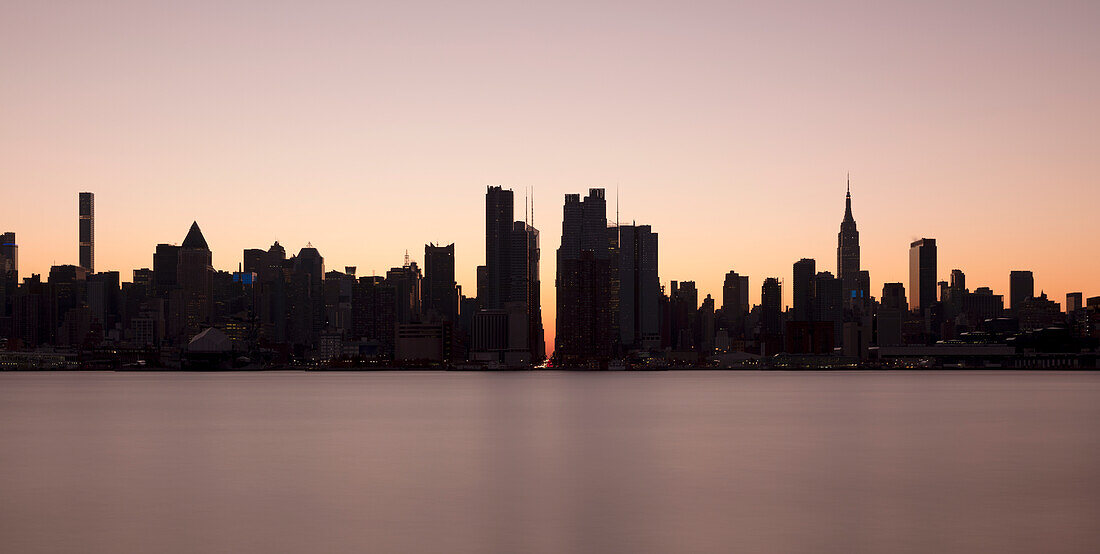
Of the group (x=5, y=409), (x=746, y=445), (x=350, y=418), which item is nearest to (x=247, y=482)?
(x=746, y=445)

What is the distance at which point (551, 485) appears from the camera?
2438 inches

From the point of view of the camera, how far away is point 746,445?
90.8 metres

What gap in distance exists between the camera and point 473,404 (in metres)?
173

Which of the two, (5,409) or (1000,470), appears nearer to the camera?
(1000,470)

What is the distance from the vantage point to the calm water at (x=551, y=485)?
145 feet

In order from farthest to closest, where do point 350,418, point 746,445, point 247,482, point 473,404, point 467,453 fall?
point 473,404 → point 350,418 → point 746,445 → point 467,453 → point 247,482

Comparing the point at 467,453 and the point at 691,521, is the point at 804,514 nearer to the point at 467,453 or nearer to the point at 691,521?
the point at 691,521

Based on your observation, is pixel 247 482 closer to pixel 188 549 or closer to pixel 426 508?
pixel 426 508

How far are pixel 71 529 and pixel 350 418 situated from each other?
273 feet

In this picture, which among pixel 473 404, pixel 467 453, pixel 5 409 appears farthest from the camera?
pixel 473 404

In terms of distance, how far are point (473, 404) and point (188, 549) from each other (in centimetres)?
13135

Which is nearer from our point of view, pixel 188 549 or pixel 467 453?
pixel 188 549

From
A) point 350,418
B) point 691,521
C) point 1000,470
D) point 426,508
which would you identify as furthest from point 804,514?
point 350,418

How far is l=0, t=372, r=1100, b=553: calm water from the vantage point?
4422cm
